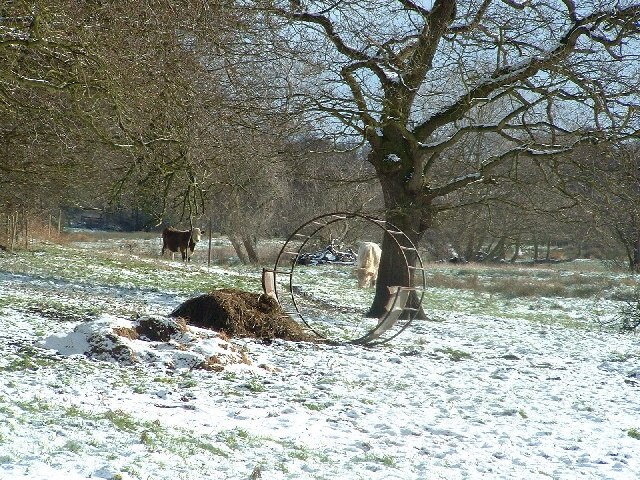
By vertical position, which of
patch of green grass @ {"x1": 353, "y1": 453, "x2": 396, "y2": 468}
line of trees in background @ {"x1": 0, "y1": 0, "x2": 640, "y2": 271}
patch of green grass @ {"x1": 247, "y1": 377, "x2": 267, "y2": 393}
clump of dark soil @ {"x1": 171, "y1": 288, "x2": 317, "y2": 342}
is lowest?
patch of green grass @ {"x1": 353, "y1": 453, "x2": 396, "y2": 468}

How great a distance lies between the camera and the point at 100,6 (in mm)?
7539

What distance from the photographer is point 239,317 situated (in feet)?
32.5

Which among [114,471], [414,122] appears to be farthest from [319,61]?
[114,471]

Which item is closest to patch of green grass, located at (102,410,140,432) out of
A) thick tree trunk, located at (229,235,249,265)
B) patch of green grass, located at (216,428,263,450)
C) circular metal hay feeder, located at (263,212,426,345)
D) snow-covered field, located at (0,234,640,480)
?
snow-covered field, located at (0,234,640,480)

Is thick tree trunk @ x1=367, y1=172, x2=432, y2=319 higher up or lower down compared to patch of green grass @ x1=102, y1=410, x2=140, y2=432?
higher up

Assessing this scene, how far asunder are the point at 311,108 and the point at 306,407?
7.10m

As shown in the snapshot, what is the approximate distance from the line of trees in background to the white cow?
57.4 inches

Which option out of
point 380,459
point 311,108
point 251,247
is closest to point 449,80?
point 311,108

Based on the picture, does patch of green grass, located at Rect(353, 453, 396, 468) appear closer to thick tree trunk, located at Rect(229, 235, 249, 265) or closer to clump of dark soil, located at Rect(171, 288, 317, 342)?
clump of dark soil, located at Rect(171, 288, 317, 342)

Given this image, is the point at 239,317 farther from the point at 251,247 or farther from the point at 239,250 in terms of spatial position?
the point at 239,250

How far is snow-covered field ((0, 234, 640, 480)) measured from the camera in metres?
4.96

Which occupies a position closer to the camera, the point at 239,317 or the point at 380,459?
the point at 380,459

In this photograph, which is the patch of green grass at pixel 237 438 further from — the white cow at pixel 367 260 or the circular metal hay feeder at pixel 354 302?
the white cow at pixel 367 260

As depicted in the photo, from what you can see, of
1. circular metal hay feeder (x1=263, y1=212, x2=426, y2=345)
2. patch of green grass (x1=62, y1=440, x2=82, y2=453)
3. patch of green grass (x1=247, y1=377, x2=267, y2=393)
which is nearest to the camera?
patch of green grass (x1=62, y1=440, x2=82, y2=453)
